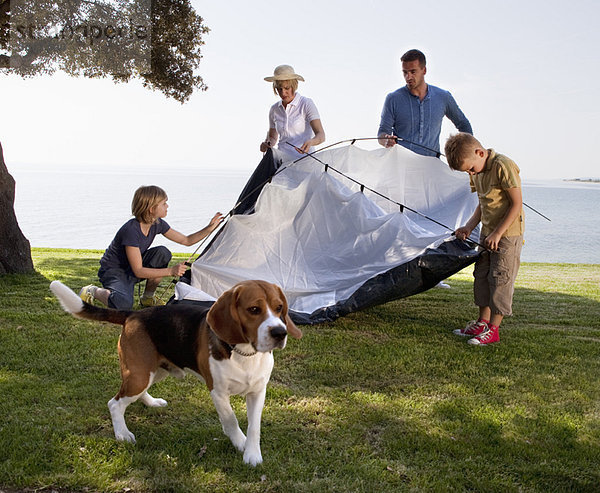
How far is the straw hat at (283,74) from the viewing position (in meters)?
5.25

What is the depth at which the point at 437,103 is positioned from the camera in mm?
5430

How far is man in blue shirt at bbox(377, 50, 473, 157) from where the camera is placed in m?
5.29

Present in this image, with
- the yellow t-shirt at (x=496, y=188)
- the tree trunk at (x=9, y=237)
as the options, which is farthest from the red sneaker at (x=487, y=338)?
the tree trunk at (x=9, y=237)

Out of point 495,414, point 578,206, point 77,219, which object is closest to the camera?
point 495,414

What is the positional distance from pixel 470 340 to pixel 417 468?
193 cm

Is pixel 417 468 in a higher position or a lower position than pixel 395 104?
lower

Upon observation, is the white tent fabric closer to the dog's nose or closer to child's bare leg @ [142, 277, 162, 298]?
child's bare leg @ [142, 277, 162, 298]

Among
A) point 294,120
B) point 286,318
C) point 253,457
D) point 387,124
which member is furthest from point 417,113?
point 253,457

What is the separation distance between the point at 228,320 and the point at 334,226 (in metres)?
2.73

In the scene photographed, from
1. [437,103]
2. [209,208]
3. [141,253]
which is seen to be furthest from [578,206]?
[141,253]

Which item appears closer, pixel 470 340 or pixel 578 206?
pixel 470 340

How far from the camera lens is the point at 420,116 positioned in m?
5.45

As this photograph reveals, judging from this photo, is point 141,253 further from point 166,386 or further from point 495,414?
point 495,414

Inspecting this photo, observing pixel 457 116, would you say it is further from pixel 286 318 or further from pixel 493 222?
pixel 286 318
